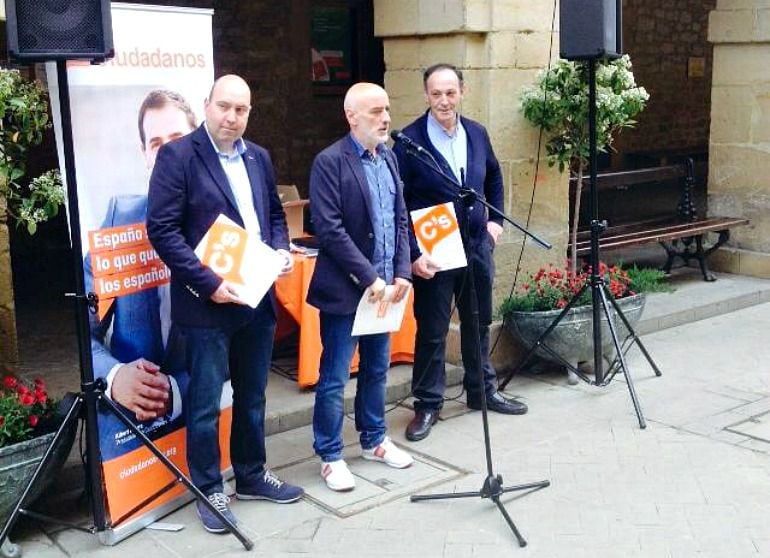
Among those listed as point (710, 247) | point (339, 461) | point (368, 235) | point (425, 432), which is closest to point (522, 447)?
point (425, 432)

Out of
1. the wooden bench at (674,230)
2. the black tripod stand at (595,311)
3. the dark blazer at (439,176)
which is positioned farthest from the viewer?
the wooden bench at (674,230)

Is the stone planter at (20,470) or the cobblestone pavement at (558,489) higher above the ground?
the stone planter at (20,470)

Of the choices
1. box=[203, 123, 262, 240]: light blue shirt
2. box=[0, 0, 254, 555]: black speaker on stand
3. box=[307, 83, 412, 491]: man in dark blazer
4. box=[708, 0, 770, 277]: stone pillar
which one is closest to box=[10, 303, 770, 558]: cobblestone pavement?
box=[0, 0, 254, 555]: black speaker on stand

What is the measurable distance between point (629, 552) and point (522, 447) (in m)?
1.25

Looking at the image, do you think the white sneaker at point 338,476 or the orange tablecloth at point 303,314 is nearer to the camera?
the white sneaker at point 338,476

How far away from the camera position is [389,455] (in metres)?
5.00

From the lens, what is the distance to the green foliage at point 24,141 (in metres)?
3.94

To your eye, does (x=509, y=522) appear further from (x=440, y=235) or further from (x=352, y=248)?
(x=440, y=235)

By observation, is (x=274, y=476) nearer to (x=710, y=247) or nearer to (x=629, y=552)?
(x=629, y=552)

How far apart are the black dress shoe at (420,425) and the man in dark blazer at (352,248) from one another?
0.59 m

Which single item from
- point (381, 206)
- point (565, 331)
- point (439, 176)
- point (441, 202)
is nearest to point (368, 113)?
point (381, 206)

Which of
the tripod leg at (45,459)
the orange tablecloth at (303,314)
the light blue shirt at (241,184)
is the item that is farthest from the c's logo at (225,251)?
the orange tablecloth at (303,314)

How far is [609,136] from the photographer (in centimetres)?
652

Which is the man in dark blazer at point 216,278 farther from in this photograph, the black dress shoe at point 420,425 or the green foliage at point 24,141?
the black dress shoe at point 420,425
